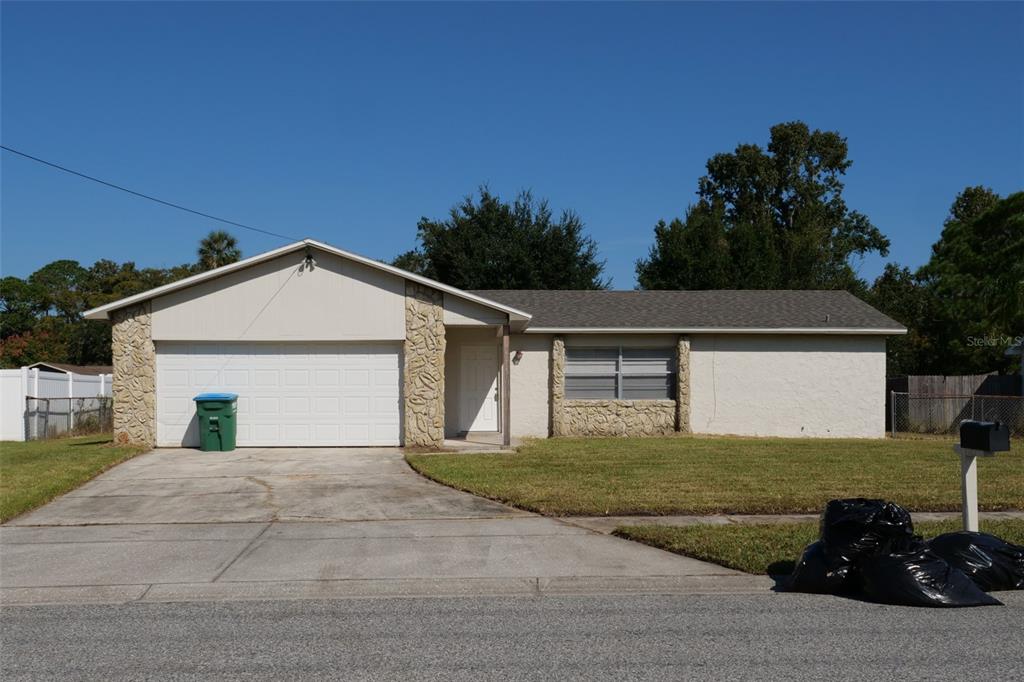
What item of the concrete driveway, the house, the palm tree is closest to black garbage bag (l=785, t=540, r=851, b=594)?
the concrete driveway

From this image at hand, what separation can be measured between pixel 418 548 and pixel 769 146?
4846 cm

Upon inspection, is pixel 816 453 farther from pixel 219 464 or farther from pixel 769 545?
pixel 219 464

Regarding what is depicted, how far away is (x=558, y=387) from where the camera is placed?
23141 mm

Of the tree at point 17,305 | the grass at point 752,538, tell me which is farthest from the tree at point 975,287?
the tree at point 17,305

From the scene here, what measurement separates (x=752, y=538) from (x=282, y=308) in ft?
40.9

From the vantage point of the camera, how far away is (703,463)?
16.9m

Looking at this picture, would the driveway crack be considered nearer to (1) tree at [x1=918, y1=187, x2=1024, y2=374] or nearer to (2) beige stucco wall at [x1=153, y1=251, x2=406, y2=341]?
(2) beige stucco wall at [x1=153, y1=251, x2=406, y2=341]

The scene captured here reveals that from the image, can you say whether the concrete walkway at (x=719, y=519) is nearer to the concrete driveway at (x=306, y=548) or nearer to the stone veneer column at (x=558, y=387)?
the concrete driveway at (x=306, y=548)

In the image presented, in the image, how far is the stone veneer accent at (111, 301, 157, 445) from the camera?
64.1ft

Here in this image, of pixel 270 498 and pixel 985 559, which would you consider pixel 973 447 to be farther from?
pixel 270 498

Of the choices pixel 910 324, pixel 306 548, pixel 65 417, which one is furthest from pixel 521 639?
pixel 910 324

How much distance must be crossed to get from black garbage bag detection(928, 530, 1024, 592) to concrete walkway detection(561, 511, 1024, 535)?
Answer: 2890 mm

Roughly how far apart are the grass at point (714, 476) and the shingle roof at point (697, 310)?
3.43 m

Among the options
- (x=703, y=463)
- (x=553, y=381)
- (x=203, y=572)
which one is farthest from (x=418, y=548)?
(x=553, y=381)
